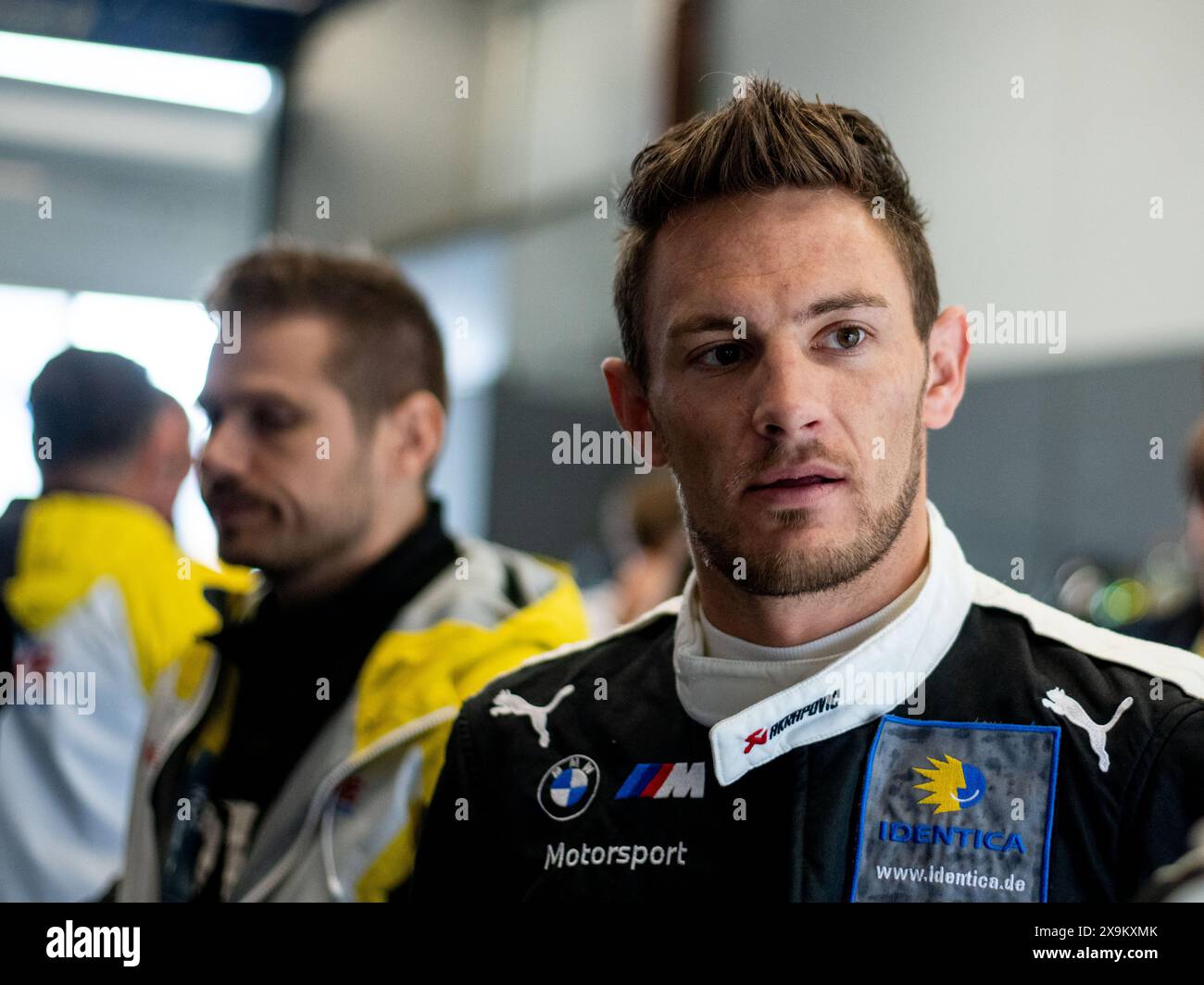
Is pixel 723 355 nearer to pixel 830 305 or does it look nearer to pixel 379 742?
pixel 830 305

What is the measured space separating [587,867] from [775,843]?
168 millimetres

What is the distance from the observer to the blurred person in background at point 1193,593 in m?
1.37

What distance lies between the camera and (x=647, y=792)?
1023 mm

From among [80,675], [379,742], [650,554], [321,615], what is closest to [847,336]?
[379,742]

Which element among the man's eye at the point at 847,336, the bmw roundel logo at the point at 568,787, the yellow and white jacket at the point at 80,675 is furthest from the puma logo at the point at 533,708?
the yellow and white jacket at the point at 80,675

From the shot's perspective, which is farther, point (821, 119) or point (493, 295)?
point (493, 295)

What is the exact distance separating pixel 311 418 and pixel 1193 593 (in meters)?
1.51

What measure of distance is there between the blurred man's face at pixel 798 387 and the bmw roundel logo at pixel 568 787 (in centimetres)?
22

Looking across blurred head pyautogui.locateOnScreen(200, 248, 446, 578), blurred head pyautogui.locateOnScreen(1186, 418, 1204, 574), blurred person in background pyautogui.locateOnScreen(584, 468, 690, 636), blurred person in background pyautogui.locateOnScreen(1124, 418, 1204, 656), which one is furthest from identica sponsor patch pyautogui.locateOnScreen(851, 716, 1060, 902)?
blurred person in background pyautogui.locateOnScreen(584, 468, 690, 636)

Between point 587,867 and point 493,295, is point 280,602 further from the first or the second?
point 493,295

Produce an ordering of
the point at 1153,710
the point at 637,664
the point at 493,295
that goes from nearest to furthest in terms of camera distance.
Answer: the point at 1153,710
the point at 637,664
the point at 493,295

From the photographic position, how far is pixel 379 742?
1240mm
